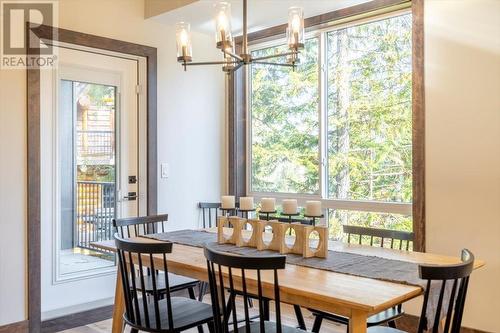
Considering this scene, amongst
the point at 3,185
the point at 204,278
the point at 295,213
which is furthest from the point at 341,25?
the point at 3,185

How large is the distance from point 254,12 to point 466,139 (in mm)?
1917

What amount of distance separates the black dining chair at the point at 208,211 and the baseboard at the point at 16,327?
165 cm

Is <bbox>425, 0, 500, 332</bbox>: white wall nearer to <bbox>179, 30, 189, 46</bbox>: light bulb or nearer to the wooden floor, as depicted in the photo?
the wooden floor

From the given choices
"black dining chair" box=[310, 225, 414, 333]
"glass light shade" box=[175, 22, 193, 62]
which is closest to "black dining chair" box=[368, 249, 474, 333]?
"black dining chair" box=[310, 225, 414, 333]

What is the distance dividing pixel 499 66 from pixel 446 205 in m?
0.91

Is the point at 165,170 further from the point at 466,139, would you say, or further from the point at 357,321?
the point at 357,321

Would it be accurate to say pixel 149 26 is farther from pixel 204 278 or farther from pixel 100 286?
pixel 204 278

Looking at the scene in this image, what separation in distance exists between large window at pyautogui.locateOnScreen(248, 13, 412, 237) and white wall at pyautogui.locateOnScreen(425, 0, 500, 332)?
347mm

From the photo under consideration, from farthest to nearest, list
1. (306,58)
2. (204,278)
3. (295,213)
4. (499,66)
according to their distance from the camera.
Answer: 1. (306,58)
2. (499,66)
3. (295,213)
4. (204,278)

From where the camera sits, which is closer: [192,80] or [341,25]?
[341,25]

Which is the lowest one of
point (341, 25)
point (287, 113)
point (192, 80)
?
point (287, 113)

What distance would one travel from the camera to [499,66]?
2.71 m

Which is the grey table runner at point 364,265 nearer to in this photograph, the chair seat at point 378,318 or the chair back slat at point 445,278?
the chair back slat at point 445,278

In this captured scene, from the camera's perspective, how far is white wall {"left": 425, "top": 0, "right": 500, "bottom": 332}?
2.73m
